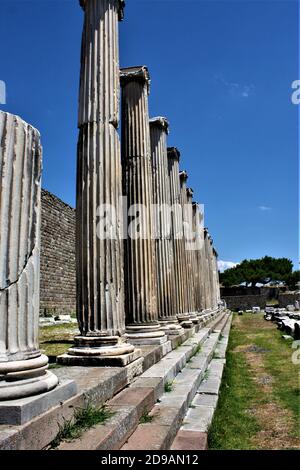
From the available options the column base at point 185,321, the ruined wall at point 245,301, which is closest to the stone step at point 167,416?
the column base at point 185,321

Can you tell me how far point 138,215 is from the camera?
752 cm

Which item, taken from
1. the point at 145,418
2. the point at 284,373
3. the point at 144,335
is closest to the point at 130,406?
the point at 145,418

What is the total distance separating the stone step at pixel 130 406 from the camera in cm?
281

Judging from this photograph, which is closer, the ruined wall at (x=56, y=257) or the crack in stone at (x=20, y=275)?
the crack in stone at (x=20, y=275)

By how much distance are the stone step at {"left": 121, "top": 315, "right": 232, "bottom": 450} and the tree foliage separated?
71834 millimetres

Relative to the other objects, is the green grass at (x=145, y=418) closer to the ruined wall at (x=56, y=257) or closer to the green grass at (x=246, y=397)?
the green grass at (x=246, y=397)

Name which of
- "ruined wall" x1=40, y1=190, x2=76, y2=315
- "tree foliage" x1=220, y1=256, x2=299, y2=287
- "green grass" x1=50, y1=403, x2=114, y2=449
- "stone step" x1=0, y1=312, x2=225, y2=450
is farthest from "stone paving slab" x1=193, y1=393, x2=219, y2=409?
"tree foliage" x1=220, y1=256, x2=299, y2=287

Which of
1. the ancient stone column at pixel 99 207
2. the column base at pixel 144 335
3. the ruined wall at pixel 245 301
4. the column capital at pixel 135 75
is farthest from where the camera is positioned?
the ruined wall at pixel 245 301

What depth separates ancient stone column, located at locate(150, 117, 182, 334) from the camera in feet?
31.1

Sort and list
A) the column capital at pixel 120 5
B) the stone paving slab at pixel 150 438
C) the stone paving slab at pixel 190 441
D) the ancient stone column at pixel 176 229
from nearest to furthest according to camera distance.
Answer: the stone paving slab at pixel 150 438, the stone paving slab at pixel 190 441, the column capital at pixel 120 5, the ancient stone column at pixel 176 229

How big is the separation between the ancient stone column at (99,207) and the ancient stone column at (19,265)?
6.88 feet

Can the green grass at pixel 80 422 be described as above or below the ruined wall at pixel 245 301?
above

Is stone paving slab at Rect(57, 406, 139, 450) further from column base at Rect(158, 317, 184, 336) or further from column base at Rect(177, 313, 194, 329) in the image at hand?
column base at Rect(177, 313, 194, 329)

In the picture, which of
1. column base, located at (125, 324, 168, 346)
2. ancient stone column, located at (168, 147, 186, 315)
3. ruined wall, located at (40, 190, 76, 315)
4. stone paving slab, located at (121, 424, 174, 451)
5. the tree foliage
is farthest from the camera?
the tree foliage
